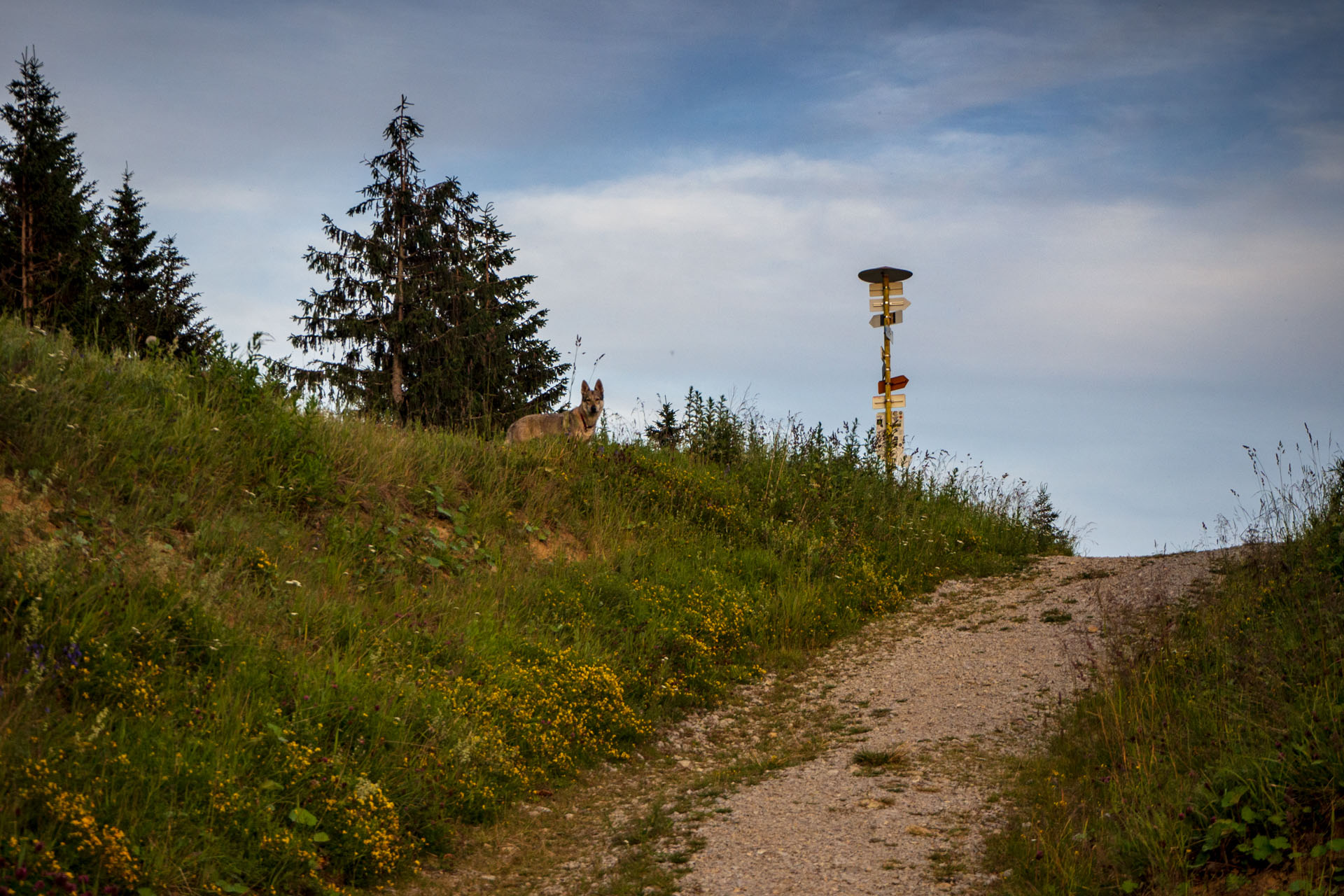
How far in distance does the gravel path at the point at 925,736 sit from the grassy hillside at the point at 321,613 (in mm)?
978

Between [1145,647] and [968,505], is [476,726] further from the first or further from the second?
[968,505]

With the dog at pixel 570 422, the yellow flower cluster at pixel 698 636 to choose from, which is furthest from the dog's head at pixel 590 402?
the yellow flower cluster at pixel 698 636

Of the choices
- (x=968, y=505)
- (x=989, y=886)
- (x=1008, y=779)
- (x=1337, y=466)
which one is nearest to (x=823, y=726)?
(x=1008, y=779)

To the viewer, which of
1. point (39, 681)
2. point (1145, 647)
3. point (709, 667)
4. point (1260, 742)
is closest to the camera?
point (39, 681)

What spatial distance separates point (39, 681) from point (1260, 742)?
623cm

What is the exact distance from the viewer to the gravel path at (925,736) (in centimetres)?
509

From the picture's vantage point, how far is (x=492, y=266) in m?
30.7

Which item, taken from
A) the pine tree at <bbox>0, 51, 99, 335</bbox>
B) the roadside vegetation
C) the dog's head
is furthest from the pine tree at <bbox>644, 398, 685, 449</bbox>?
the pine tree at <bbox>0, 51, 99, 335</bbox>

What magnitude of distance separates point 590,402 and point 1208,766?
9215 mm

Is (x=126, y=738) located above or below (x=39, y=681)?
below

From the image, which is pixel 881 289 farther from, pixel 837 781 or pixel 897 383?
pixel 837 781

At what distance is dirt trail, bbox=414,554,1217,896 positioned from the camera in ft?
16.8

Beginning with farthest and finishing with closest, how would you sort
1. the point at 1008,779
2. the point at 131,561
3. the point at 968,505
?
the point at 968,505
the point at 1008,779
the point at 131,561

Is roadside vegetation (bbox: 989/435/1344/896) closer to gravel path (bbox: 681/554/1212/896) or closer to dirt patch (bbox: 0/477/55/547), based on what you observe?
gravel path (bbox: 681/554/1212/896)
